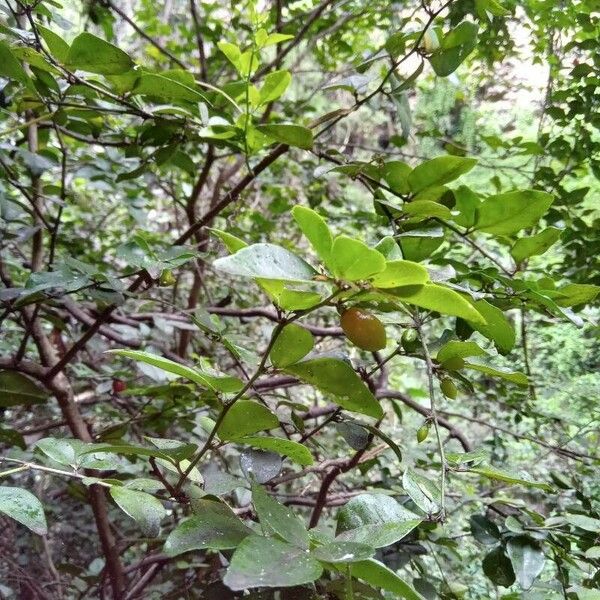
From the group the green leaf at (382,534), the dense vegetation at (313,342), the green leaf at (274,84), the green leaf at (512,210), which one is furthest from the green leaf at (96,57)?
the green leaf at (382,534)

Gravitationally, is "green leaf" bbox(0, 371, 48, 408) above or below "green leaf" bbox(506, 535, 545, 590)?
above

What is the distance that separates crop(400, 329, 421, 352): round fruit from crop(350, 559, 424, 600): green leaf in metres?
0.22

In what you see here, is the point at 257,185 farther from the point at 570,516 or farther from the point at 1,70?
the point at 570,516

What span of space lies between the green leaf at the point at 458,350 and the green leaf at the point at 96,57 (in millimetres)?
427

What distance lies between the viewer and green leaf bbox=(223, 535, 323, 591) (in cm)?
26

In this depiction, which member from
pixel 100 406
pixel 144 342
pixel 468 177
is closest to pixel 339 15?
pixel 468 177

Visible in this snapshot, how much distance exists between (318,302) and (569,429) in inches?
36.2

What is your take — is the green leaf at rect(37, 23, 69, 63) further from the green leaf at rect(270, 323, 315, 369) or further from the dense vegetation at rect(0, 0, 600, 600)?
the green leaf at rect(270, 323, 315, 369)

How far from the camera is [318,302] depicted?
0.31 meters

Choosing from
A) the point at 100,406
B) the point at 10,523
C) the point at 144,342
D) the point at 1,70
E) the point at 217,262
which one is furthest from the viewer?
the point at 100,406

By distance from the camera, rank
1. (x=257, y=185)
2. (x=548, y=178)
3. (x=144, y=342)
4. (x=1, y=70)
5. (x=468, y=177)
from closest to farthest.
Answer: (x=1, y=70) < (x=548, y=178) < (x=144, y=342) < (x=257, y=185) < (x=468, y=177)

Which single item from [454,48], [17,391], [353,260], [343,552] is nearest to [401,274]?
[353,260]

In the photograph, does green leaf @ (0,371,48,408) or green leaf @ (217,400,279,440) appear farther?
green leaf @ (0,371,48,408)

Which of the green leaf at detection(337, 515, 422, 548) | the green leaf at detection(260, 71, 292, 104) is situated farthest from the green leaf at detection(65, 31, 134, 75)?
the green leaf at detection(337, 515, 422, 548)
